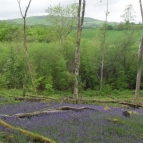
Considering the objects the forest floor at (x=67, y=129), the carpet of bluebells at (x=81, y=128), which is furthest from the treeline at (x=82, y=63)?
the carpet of bluebells at (x=81, y=128)

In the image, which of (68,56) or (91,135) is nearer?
(91,135)

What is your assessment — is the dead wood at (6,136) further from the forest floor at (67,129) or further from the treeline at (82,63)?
the treeline at (82,63)

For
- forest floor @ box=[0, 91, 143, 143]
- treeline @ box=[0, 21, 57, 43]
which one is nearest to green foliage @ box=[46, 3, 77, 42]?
treeline @ box=[0, 21, 57, 43]

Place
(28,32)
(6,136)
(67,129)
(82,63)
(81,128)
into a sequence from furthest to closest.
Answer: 1. (28,32)
2. (82,63)
3. (81,128)
4. (67,129)
5. (6,136)

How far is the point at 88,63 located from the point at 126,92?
8.06 meters

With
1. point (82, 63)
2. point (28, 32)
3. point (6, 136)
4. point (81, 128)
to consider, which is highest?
point (28, 32)

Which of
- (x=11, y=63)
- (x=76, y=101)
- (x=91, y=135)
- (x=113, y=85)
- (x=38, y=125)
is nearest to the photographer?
(x=91, y=135)

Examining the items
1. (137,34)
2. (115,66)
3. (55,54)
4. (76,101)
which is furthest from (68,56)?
(76,101)

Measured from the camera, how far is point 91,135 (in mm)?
8906

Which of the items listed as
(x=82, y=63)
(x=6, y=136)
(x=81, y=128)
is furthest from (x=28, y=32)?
(x=6, y=136)

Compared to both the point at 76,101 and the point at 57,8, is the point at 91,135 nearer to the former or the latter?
the point at 76,101

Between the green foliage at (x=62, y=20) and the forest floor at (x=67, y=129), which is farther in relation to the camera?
the green foliage at (x=62, y=20)

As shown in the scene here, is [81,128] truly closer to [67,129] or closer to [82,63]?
[67,129]

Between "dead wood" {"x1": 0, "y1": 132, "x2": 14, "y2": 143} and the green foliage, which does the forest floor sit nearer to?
"dead wood" {"x1": 0, "y1": 132, "x2": 14, "y2": 143}
